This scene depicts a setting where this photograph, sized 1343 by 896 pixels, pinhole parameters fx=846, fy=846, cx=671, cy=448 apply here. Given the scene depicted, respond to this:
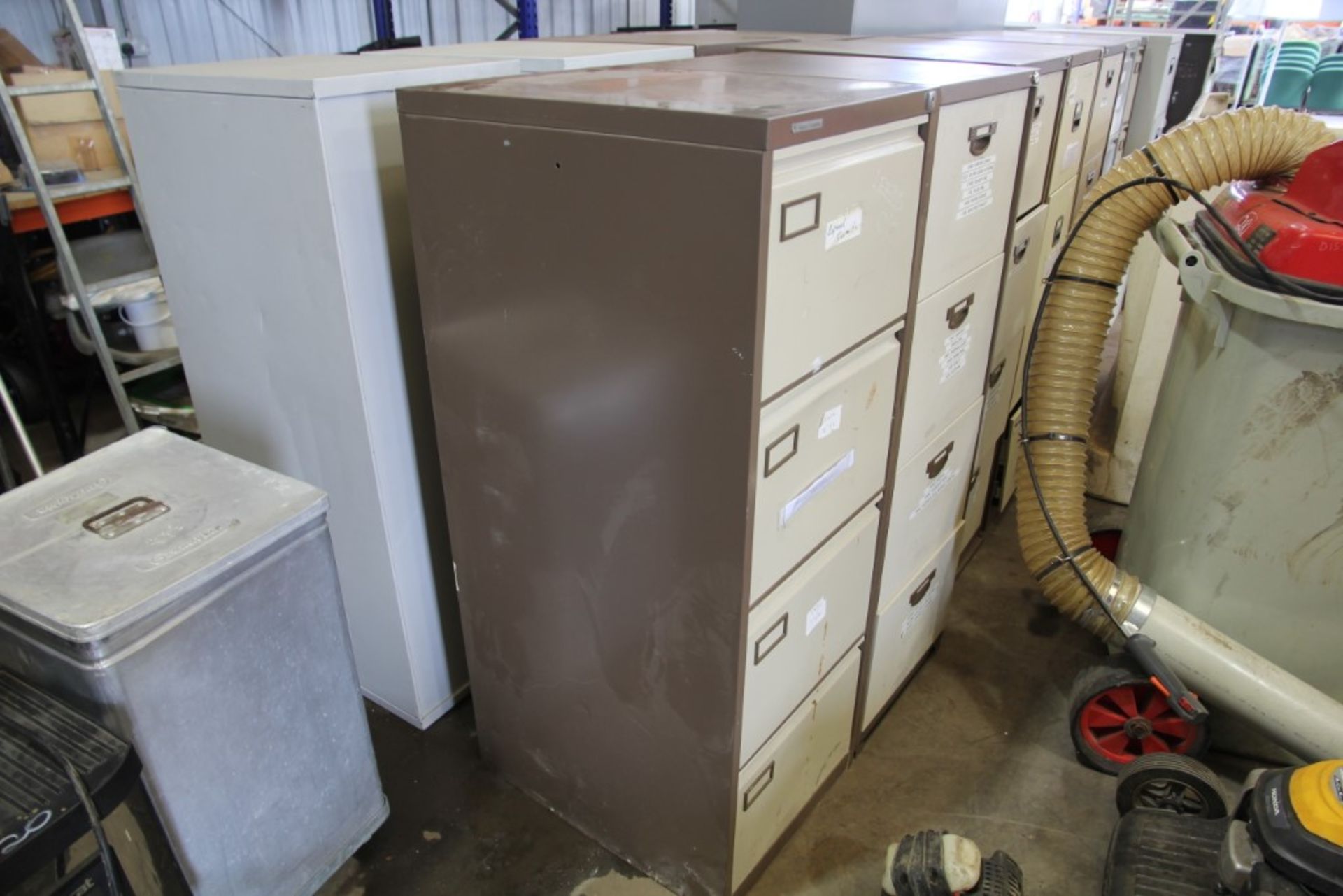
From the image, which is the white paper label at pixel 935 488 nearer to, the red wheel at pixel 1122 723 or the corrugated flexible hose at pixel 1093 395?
the corrugated flexible hose at pixel 1093 395

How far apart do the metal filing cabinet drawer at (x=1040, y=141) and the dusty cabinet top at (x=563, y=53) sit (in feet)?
2.26

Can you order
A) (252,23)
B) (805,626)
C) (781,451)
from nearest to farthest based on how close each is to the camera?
(781,451) → (805,626) → (252,23)

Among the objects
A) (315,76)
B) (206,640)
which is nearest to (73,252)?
(315,76)

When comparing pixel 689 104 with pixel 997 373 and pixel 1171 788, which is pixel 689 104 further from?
pixel 1171 788

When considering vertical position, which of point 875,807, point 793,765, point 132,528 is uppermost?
point 132,528

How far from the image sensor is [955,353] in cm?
149

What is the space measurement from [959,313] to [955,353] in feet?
0.25

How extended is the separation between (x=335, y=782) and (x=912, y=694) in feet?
3.84

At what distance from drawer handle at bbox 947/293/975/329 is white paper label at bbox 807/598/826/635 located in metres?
0.52

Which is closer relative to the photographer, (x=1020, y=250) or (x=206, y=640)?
(x=206, y=640)

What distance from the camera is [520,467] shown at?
4.05 feet

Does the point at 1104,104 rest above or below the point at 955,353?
above

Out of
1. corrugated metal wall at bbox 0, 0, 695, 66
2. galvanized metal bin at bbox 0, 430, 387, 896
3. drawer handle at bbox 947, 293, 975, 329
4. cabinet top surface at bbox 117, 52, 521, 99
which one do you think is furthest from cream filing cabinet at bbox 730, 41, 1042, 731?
corrugated metal wall at bbox 0, 0, 695, 66

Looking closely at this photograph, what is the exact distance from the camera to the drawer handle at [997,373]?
1.87 m
